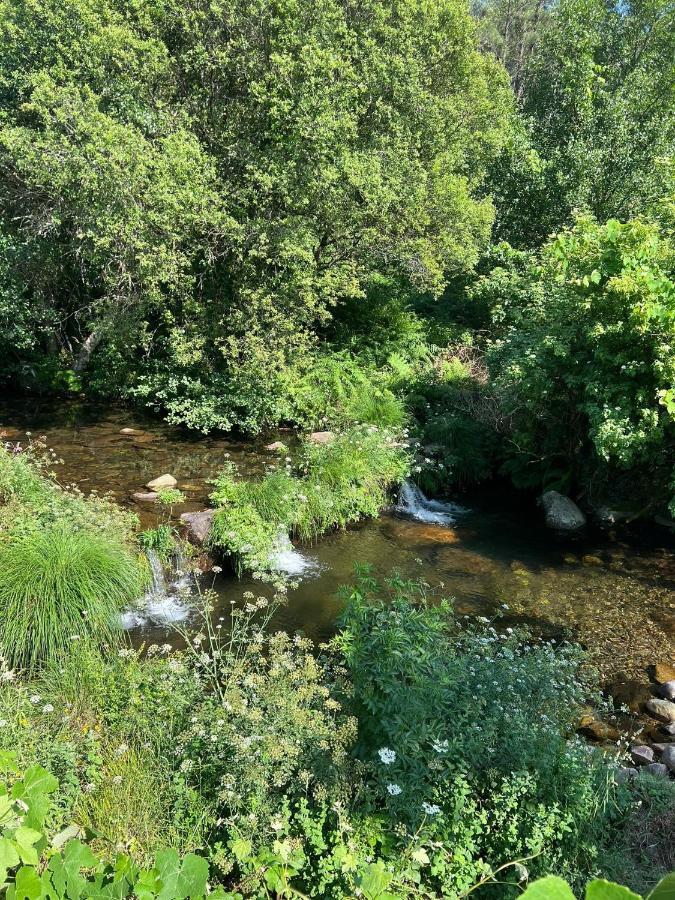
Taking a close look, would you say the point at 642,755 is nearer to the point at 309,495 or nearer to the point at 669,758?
the point at 669,758

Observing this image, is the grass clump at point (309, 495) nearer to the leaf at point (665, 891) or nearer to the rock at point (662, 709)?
the rock at point (662, 709)

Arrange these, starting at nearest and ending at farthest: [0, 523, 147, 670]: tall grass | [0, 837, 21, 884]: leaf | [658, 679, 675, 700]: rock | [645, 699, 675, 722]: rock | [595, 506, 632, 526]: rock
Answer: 1. [0, 837, 21, 884]: leaf
2. [0, 523, 147, 670]: tall grass
3. [645, 699, 675, 722]: rock
4. [658, 679, 675, 700]: rock
5. [595, 506, 632, 526]: rock

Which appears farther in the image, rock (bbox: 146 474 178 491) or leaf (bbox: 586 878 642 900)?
rock (bbox: 146 474 178 491)

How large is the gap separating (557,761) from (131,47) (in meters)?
11.8

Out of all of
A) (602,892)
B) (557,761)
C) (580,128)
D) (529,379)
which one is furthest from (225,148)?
(602,892)

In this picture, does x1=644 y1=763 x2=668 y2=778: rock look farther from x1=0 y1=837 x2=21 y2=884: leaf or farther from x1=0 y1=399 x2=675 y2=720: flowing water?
x1=0 y1=837 x2=21 y2=884: leaf

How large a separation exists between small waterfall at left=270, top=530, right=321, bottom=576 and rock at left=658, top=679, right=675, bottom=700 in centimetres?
378

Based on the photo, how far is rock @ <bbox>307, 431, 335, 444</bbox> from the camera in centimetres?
1079

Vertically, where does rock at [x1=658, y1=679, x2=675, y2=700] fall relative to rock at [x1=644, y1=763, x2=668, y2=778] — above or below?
below

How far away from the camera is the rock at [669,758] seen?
464 cm

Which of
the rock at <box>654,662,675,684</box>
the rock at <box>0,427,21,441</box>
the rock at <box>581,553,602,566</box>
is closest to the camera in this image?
the rock at <box>654,662,675,684</box>

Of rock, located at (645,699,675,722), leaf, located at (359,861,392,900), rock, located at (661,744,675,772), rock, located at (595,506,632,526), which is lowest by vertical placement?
rock, located at (645,699,675,722)

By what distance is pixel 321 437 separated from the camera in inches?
437

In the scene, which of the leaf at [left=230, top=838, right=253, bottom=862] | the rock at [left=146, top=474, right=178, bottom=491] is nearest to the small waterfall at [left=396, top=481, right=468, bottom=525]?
the rock at [left=146, top=474, right=178, bottom=491]
